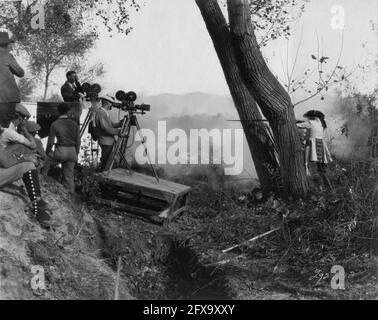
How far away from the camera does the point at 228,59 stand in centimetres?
942

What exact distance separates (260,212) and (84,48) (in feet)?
11.1

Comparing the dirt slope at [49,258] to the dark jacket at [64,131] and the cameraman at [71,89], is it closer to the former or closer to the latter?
the dark jacket at [64,131]

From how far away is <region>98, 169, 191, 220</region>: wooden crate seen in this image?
872cm

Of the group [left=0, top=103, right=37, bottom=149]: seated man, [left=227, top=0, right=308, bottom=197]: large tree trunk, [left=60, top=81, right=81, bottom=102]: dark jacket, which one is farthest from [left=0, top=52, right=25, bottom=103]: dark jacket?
[left=227, top=0, right=308, bottom=197]: large tree trunk

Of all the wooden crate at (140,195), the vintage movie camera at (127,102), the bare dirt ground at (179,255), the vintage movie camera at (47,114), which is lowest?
the bare dirt ground at (179,255)

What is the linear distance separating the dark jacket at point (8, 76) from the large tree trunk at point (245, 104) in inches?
111

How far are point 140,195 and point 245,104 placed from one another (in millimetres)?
2081

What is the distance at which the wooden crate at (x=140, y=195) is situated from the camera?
8.72 metres

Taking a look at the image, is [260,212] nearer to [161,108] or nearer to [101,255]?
[101,255]

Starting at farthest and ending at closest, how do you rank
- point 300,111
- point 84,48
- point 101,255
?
point 300,111 < point 84,48 < point 101,255

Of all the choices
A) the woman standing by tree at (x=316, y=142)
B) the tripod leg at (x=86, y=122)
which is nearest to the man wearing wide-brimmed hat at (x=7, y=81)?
the tripod leg at (x=86, y=122)
